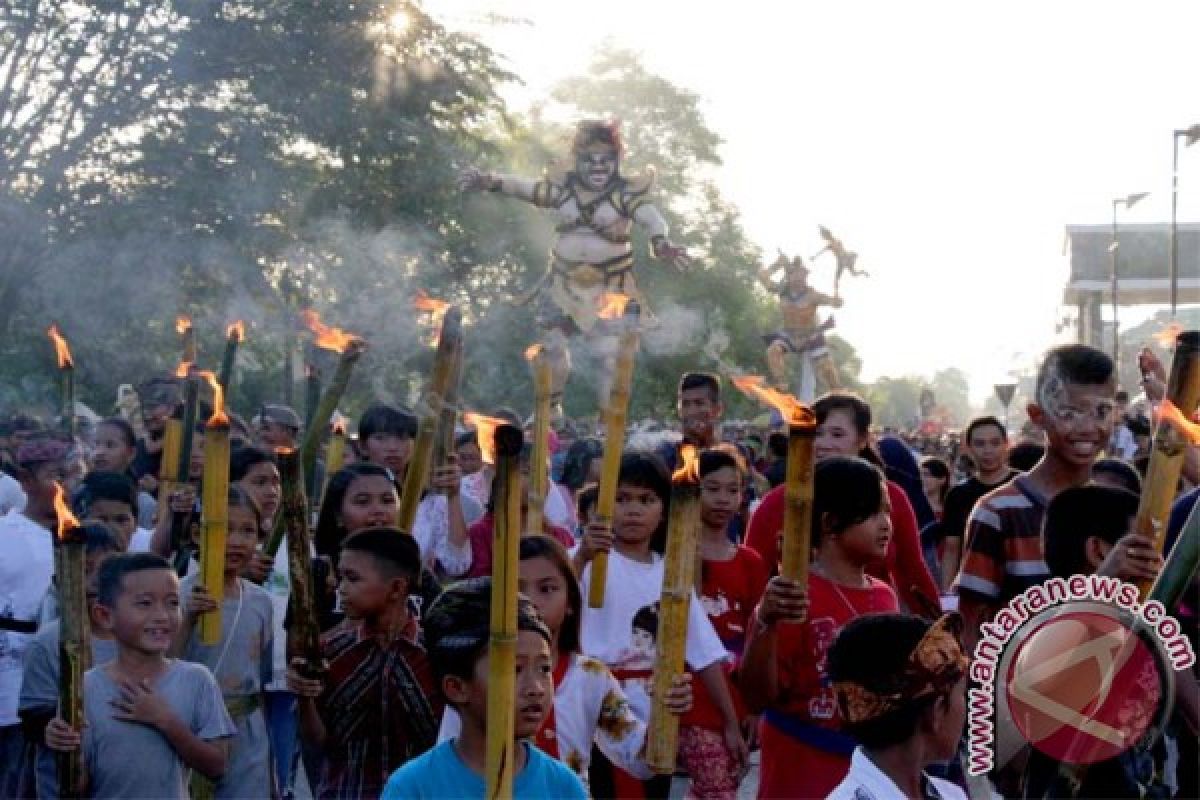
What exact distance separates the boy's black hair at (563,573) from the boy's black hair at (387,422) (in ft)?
8.15

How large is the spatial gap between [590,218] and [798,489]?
1008 cm

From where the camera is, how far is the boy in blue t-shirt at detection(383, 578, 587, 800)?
387cm

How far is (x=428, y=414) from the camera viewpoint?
16.6 ft

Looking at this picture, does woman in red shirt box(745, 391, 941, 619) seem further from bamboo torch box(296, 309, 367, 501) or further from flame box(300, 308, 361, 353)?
bamboo torch box(296, 309, 367, 501)

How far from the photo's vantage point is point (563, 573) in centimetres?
526

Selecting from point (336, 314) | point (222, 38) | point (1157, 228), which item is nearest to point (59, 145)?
point (222, 38)

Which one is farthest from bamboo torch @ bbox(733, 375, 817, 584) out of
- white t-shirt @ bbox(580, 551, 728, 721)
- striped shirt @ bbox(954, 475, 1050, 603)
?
white t-shirt @ bbox(580, 551, 728, 721)

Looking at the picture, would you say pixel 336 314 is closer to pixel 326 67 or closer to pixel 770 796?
pixel 326 67

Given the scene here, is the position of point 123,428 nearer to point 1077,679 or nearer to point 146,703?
point 146,703

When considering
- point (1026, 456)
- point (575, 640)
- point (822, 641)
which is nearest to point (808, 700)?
point (822, 641)

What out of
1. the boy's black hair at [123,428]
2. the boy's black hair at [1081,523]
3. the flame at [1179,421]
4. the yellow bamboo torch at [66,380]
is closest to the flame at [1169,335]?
the boy's black hair at [1081,523]

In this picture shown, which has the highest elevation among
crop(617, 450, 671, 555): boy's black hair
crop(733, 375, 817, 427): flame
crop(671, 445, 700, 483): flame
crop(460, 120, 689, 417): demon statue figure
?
crop(460, 120, 689, 417): demon statue figure

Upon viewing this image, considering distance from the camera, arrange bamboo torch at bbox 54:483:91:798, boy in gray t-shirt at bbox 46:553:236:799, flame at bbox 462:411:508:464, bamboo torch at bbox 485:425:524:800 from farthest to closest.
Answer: boy in gray t-shirt at bbox 46:553:236:799
bamboo torch at bbox 54:483:91:798
flame at bbox 462:411:508:464
bamboo torch at bbox 485:425:524:800

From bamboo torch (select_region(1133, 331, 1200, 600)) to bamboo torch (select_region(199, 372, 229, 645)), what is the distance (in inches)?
87.7
